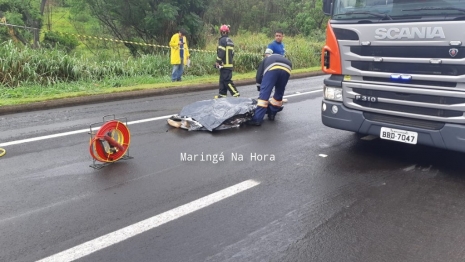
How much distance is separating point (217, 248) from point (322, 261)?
858mm

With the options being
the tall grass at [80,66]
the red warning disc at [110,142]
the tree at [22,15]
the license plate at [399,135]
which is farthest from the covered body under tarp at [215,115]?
the tree at [22,15]

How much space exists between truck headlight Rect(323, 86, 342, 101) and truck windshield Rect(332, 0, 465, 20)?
0.98m

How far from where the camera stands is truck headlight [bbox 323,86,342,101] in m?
6.28

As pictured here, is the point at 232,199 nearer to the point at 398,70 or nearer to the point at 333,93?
the point at 333,93

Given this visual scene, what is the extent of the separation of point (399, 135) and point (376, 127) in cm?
33

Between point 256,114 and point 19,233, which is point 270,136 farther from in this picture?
point 19,233

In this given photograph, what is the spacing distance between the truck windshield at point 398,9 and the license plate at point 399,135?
1413 mm

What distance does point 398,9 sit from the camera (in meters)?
5.71

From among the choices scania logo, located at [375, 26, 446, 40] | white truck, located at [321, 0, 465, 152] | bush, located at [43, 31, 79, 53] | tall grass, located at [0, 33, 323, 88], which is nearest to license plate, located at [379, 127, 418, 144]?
white truck, located at [321, 0, 465, 152]

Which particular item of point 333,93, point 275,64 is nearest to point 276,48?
point 275,64

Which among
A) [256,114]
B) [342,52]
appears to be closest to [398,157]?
[342,52]

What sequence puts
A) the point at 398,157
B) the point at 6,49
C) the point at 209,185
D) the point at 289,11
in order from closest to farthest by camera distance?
the point at 209,185, the point at 398,157, the point at 6,49, the point at 289,11

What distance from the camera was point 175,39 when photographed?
14.4m

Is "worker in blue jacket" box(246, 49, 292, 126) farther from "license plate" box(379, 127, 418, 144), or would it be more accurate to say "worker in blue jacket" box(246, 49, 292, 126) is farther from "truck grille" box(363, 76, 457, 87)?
"license plate" box(379, 127, 418, 144)
